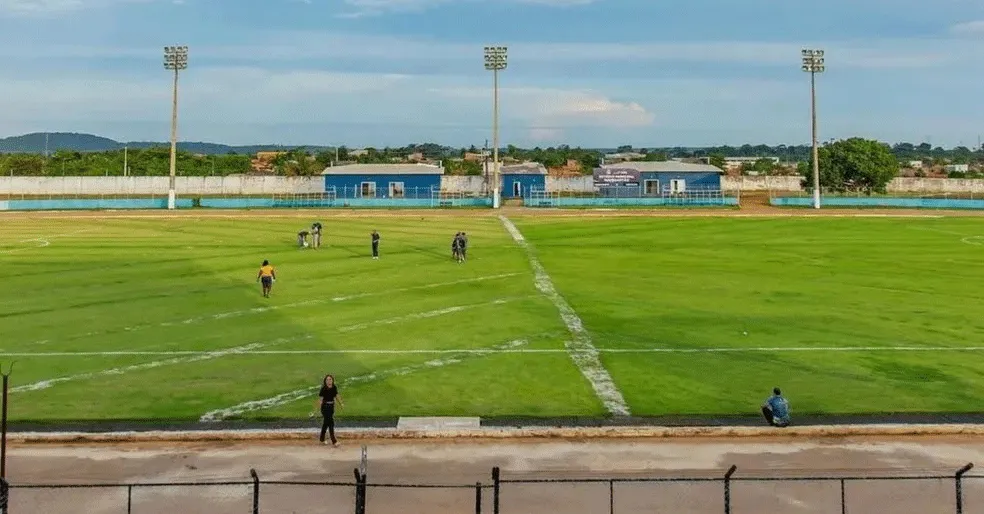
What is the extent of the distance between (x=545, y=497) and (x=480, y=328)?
14.6 meters

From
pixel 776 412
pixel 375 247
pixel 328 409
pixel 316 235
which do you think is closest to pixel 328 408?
pixel 328 409

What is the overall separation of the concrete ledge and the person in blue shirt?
0.19m

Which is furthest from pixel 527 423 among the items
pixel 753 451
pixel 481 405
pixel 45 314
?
pixel 45 314

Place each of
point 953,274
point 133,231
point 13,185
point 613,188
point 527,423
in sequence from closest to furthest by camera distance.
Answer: point 527,423 → point 953,274 → point 133,231 → point 613,188 → point 13,185

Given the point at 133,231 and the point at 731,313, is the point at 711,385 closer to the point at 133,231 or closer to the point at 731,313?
the point at 731,313

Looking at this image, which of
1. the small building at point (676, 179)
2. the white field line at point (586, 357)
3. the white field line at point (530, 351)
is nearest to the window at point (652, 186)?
the small building at point (676, 179)

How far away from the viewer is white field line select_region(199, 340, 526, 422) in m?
20.0

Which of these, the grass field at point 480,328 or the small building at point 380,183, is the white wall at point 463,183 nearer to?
the small building at point 380,183

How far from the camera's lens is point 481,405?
67.7 feet

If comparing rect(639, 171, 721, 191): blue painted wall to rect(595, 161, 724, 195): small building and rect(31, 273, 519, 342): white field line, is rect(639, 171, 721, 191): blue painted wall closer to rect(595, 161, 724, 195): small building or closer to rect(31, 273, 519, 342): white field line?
rect(595, 161, 724, 195): small building

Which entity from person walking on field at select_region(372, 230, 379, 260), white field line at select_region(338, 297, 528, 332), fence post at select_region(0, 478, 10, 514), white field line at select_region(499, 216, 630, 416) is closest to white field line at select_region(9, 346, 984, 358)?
white field line at select_region(499, 216, 630, 416)

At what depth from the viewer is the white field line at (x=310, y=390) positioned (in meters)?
20.0

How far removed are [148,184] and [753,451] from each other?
114 metres

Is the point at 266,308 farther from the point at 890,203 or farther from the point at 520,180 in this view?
the point at 890,203
